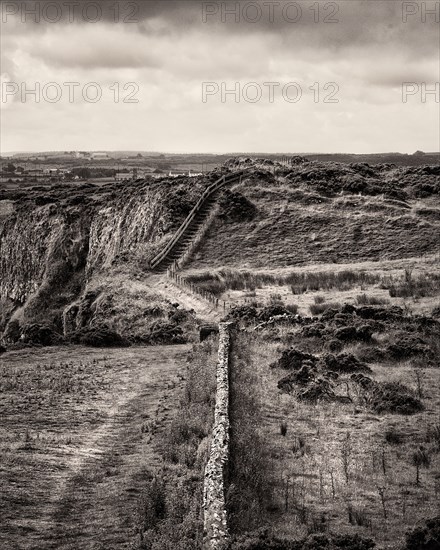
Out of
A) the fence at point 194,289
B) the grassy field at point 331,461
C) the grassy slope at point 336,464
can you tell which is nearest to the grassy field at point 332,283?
the fence at point 194,289

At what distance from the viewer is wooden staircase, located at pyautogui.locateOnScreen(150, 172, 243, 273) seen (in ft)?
150

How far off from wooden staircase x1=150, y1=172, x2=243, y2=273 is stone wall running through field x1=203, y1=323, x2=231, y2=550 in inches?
1041

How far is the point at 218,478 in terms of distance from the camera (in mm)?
12266

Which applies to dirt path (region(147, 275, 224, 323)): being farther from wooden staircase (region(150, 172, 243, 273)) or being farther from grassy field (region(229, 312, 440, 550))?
grassy field (region(229, 312, 440, 550))

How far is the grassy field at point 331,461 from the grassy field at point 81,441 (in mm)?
2072

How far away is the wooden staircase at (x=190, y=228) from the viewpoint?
4584 centimetres

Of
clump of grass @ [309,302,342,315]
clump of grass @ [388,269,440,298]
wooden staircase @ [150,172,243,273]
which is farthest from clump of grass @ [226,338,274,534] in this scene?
wooden staircase @ [150,172,243,273]

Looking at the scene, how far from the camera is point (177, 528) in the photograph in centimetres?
1120

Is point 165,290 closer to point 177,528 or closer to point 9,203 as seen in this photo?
point 177,528

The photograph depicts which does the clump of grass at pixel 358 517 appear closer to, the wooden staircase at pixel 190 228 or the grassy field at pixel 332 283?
the grassy field at pixel 332 283

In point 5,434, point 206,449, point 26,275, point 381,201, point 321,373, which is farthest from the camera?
point 26,275

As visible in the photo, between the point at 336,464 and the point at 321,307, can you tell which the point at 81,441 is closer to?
the point at 336,464

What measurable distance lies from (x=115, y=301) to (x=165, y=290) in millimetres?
3195

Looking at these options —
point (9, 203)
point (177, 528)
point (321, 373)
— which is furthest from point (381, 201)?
Result: point (9, 203)
